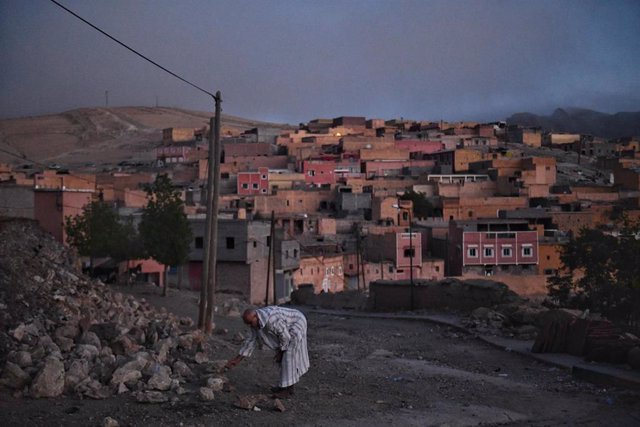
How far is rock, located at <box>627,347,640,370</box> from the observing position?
8.04m

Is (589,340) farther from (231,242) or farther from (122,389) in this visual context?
(231,242)

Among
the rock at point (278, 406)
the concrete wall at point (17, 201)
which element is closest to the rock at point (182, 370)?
the rock at point (278, 406)

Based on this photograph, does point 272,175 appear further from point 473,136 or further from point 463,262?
point 473,136

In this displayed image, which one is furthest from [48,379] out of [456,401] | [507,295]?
[507,295]

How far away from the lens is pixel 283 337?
20.1ft

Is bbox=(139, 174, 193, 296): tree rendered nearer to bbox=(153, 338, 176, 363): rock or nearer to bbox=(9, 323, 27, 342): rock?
bbox=(153, 338, 176, 363): rock

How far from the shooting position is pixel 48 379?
5.57 meters

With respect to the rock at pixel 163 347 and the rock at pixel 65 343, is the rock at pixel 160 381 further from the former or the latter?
the rock at pixel 65 343

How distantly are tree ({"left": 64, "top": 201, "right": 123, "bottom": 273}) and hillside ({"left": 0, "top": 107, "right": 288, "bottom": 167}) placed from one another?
5385cm

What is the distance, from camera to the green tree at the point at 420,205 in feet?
143

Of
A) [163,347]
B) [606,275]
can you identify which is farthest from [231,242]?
[163,347]

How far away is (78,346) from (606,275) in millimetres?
14249

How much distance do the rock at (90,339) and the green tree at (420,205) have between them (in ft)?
122

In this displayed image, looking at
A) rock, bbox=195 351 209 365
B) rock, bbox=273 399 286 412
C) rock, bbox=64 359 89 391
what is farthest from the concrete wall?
rock, bbox=273 399 286 412
